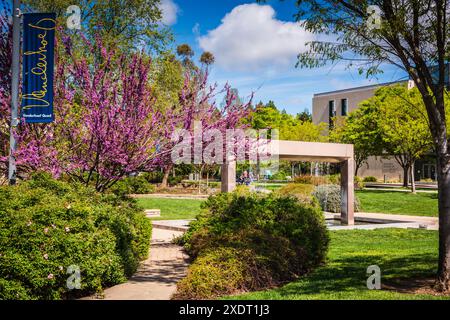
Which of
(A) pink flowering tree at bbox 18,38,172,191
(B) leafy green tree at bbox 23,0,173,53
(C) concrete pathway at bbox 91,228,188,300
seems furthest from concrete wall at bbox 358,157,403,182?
(A) pink flowering tree at bbox 18,38,172,191

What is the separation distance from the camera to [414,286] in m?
7.21

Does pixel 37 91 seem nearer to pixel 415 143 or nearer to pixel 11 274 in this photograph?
pixel 11 274

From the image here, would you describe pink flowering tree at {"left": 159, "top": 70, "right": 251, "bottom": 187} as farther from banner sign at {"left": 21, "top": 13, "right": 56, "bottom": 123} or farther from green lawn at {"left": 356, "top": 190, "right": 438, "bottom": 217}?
green lawn at {"left": 356, "top": 190, "right": 438, "bottom": 217}

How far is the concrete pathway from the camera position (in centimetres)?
679

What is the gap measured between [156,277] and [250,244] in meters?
1.78

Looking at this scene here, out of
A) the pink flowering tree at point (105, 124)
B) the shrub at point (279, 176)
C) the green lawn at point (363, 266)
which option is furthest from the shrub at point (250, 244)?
the shrub at point (279, 176)

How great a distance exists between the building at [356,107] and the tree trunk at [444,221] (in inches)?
1919

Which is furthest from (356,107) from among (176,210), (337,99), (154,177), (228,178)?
(228,178)

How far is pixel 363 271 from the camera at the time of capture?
8.50 metres

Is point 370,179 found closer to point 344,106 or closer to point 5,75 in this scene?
point 344,106

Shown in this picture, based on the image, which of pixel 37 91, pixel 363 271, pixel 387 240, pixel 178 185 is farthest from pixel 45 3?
pixel 178 185

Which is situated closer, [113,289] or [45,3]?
[113,289]

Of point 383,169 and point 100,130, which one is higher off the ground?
point 100,130
